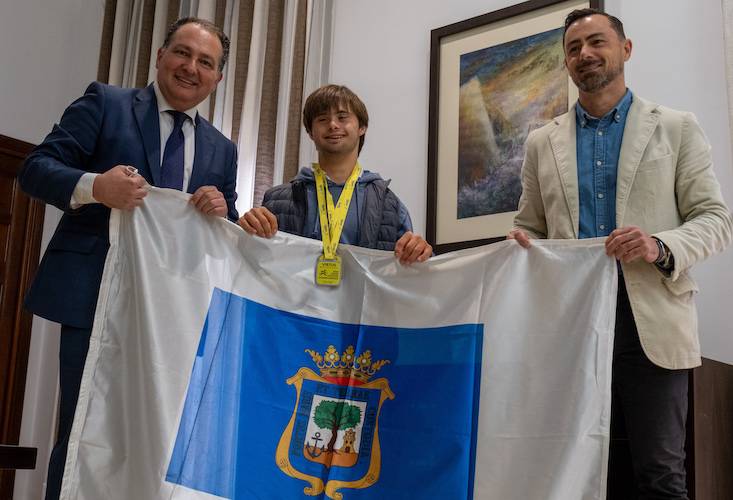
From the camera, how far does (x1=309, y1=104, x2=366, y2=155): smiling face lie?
2594 mm

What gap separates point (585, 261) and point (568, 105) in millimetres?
1220

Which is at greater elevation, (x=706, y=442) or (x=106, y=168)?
(x=106, y=168)

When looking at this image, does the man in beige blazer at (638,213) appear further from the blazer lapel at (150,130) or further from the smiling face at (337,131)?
the blazer lapel at (150,130)

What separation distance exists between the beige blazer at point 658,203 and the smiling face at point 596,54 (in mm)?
107

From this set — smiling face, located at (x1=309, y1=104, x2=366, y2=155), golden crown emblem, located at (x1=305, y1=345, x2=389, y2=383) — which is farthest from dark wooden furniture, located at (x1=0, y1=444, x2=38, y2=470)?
smiling face, located at (x1=309, y1=104, x2=366, y2=155)

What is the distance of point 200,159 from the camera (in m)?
2.40

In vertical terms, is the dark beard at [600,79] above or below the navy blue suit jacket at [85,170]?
above

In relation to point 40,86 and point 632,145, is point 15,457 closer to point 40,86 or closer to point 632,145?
point 632,145

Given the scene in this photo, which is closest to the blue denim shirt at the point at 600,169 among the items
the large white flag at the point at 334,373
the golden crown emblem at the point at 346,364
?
the large white flag at the point at 334,373

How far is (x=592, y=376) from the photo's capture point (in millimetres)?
2068

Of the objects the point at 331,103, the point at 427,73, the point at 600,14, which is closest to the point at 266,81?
the point at 427,73

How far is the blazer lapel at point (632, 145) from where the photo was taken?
221 centimetres

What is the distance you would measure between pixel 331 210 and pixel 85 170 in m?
0.72

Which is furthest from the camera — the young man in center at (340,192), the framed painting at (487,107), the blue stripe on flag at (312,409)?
the framed painting at (487,107)
